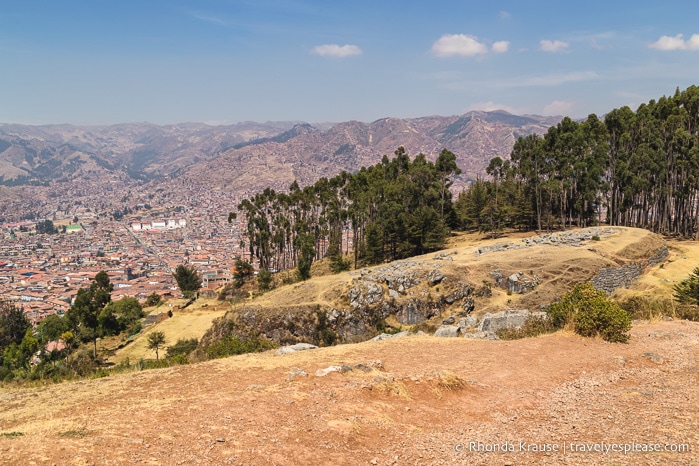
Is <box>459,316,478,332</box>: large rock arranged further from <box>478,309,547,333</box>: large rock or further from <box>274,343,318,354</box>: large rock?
<box>274,343,318,354</box>: large rock

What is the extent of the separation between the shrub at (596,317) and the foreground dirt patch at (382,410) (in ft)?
1.65

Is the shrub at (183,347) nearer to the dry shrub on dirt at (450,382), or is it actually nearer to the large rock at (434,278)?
the large rock at (434,278)

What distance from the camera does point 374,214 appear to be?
64.1 m

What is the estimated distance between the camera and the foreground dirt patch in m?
7.13

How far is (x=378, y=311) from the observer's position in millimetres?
34938

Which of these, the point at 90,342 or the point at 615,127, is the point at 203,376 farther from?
the point at 615,127

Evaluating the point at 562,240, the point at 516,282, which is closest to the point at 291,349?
the point at 516,282

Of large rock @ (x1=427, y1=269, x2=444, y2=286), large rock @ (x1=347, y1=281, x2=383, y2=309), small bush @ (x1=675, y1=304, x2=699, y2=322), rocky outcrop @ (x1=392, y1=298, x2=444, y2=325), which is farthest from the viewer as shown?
large rock @ (x1=347, y1=281, x2=383, y2=309)

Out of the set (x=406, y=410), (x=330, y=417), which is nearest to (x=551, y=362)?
(x=406, y=410)

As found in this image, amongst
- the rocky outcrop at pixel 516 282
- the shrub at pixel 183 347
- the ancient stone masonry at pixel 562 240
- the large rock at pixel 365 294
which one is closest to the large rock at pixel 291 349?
the large rock at pixel 365 294

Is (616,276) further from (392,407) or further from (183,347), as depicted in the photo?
(183,347)

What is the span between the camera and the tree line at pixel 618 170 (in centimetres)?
4822

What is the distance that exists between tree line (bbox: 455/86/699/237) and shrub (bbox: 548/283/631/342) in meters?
41.3

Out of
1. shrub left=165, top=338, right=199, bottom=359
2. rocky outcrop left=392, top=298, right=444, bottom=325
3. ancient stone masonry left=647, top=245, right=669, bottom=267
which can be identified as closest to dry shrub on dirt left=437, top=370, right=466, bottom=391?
rocky outcrop left=392, top=298, right=444, bottom=325
